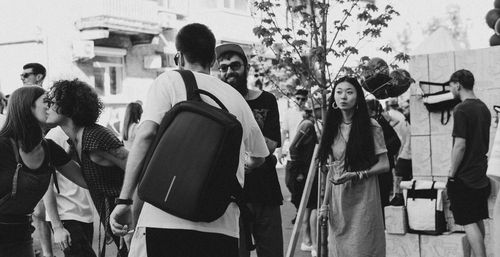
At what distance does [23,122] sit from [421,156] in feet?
15.6

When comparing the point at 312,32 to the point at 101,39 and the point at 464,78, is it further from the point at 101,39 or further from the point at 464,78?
the point at 101,39

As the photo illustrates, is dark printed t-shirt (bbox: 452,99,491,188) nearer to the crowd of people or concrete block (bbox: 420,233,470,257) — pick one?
the crowd of people

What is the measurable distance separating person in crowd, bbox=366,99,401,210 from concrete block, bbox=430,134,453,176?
39cm

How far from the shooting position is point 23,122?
4.47m

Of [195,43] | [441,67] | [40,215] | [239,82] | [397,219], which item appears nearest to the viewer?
[195,43]

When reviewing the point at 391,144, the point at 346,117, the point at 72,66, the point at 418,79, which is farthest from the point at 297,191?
the point at 72,66

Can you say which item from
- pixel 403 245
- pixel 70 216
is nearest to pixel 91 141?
pixel 70 216

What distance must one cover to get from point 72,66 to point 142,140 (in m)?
17.4

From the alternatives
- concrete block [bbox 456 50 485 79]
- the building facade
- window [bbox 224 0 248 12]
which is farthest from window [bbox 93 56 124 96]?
concrete block [bbox 456 50 485 79]

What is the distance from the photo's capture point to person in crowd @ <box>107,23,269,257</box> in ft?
10.5

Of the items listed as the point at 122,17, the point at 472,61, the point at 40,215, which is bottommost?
the point at 40,215

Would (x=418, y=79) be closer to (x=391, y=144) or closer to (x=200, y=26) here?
(x=391, y=144)

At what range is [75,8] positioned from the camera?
2038 centimetres

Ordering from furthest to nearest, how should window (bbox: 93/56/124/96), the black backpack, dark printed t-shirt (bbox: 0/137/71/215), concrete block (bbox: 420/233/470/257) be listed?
window (bbox: 93/56/124/96) < concrete block (bbox: 420/233/470/257) < dark printed t-shirt (bbox: 0/137/71/215) < the black backpack
